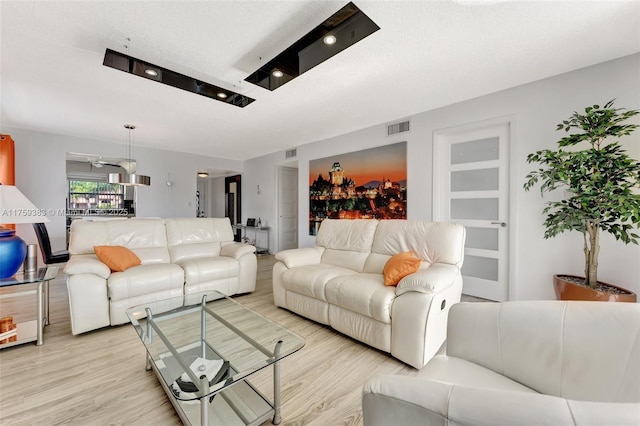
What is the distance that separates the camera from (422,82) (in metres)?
2.73

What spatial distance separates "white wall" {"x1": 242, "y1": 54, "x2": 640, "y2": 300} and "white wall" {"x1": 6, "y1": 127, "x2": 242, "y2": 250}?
498 centimetres

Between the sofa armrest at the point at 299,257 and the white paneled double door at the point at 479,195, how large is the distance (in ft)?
5.65

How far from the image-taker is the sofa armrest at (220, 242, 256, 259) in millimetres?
3381

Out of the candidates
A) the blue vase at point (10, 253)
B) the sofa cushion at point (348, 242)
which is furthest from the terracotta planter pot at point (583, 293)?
the blue vase at point (10, 253)

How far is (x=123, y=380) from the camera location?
1.70m

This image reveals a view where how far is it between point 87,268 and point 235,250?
4.86 ft

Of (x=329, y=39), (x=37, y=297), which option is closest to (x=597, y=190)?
(x=329, y=39)

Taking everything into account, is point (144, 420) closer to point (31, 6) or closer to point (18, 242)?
point (18, 242)

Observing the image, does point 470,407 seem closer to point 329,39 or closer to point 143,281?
point 329,39

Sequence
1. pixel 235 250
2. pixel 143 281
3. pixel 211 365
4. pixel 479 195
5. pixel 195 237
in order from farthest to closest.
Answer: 1. pixel 195 237
2. pixel 235 250
3. pixel 479 195
4. pixel 143 281
5. pixel 211 365

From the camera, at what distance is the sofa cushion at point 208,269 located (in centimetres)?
288

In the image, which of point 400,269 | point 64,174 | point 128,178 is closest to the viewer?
point 400,269

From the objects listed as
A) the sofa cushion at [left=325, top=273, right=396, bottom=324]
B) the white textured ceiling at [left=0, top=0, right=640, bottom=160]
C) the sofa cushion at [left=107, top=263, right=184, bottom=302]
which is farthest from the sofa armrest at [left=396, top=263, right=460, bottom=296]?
the sofa cushion at [left=107, top=263, right=184, bottom=302]

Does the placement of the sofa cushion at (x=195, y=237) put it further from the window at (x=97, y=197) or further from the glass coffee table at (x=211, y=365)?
the window at (x=97, y=197)
